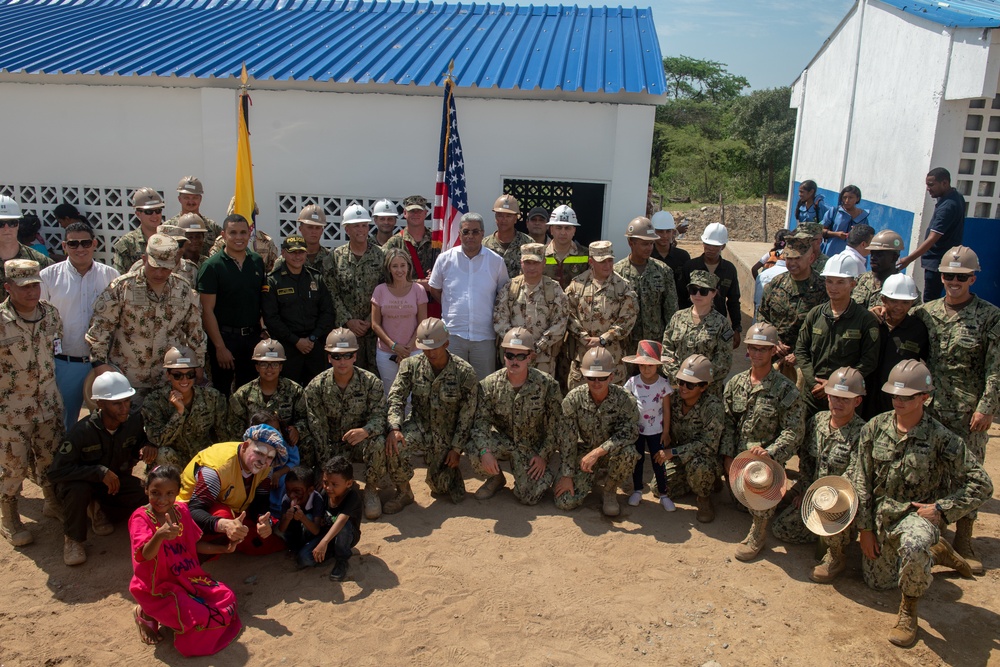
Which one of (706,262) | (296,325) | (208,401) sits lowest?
(208,401)

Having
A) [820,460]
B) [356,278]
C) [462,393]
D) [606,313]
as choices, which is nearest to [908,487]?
[820,460]

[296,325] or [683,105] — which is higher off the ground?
[683,105]

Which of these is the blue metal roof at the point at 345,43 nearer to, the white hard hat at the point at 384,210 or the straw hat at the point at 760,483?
the white hard hat at the point at 384,210

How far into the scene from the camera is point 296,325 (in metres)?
6.36

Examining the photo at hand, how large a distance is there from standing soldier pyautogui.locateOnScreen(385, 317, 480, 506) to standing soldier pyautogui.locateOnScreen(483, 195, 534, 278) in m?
1.46

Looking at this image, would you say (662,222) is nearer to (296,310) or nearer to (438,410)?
(438,410)

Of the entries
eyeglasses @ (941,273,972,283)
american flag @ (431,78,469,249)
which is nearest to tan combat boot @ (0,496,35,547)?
american flag @ (431,78,469,249)

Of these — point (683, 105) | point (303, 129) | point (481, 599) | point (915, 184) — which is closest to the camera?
point (481, 599)

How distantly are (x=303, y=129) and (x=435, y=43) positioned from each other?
2359 mm

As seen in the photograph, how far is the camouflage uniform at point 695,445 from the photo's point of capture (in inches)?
221

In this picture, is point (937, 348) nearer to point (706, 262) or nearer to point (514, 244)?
point (706, 262)

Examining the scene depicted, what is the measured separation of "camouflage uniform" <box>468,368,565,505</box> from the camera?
5.83 metres

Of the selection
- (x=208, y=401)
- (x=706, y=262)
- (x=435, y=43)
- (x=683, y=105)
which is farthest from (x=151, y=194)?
(x=683, y=105)

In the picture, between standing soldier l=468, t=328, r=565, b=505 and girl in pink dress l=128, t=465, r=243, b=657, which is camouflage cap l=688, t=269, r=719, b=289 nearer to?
standing soldier l=468, t=328, r=565, b=505
